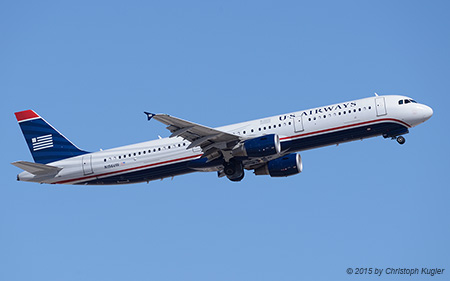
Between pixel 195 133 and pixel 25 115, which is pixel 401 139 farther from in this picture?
pixel 25 115

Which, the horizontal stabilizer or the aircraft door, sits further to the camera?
the aircraft door

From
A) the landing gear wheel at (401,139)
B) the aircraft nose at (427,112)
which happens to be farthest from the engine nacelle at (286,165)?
the aircraft nose at (427,112)

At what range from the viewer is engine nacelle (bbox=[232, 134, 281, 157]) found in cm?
4728

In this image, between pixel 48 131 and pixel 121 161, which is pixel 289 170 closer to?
pixel 121 161

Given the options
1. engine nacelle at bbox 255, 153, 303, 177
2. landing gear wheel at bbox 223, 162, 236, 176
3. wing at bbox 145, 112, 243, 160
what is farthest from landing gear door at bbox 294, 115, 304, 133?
landing gear wheel at bbox 223, 162, 236, 176

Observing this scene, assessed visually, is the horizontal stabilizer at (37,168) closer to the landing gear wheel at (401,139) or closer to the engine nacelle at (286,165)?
the engine nacelle at (286,165)

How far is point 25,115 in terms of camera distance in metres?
56.9

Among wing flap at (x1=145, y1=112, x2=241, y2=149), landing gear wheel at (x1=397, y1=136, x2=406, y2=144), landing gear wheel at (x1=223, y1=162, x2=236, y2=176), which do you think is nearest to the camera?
wing flap at (x1=145, y1=112, x2=241, y2=149)

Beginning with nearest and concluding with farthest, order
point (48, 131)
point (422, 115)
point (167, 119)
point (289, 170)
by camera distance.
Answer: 1. point (167, 119)
2. point (422, 115)
3. point (289, 170)
4. point (48, 131)

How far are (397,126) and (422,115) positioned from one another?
196cm

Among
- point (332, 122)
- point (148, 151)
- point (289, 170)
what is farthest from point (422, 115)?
point (148, 151)

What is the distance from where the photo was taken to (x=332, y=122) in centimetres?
4816

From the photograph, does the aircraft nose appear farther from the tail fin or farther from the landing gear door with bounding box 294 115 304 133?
the tail fin

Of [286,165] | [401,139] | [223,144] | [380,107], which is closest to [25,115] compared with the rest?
[223,144]
